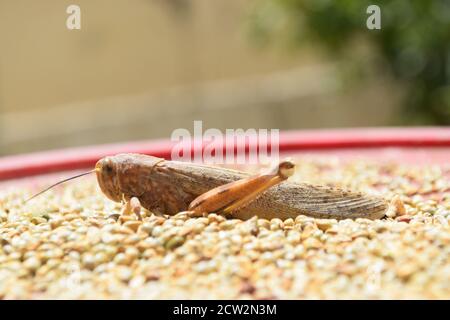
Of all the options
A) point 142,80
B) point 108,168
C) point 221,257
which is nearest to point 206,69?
point 142,80

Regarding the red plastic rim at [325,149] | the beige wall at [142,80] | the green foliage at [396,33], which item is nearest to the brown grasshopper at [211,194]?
the red plastic rim at [325,149]

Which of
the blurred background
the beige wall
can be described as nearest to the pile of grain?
the blurred background

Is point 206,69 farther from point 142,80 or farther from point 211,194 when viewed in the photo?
point 211,194

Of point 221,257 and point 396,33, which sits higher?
point 396,33

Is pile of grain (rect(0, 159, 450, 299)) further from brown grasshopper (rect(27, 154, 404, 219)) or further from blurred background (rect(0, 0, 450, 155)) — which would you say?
blurred background (rect(0, 0, 450, 155))
